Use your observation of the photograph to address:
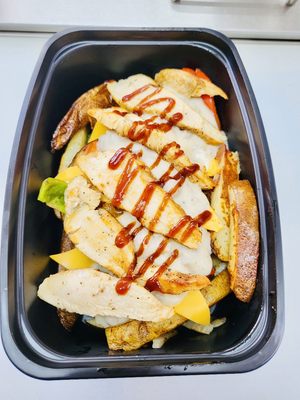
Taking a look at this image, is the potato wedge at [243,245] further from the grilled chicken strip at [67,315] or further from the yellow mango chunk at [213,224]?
the grilled chicken strip at [67,315]

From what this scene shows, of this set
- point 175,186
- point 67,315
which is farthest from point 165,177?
point 67,315

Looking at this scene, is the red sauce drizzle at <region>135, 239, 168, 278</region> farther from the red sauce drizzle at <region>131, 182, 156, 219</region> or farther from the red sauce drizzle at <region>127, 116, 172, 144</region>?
the red sauce drizzle at <region>127, 116, 172, 144</region>

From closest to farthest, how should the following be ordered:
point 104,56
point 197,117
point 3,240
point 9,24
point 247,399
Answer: point 3,240 → point 247,399 → point 197,117 → point 104,56 → point 9,24

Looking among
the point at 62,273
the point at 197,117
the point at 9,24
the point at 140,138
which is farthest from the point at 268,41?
the point at 62,273

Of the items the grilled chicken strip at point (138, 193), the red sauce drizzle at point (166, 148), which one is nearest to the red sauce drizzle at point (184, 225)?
the grilled chicken strip at point (138, 193)

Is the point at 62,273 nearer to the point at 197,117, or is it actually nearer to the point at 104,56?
the point at 197,117
